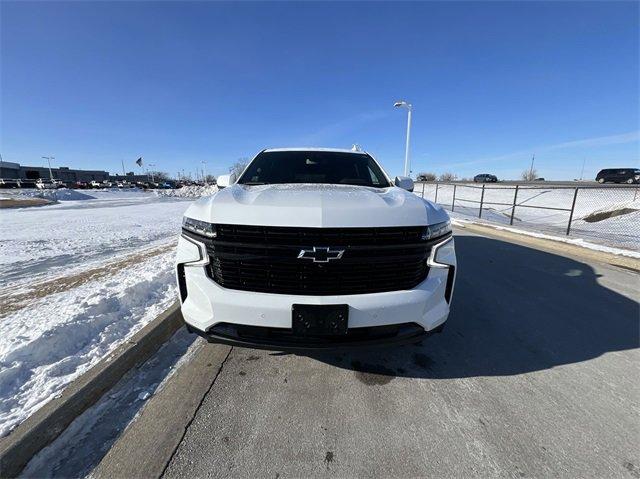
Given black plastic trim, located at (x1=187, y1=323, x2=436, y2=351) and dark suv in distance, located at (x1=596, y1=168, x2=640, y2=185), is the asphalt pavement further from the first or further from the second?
dark suv in distance, located at (x1=596, y1=168, x2=640, y2=185)

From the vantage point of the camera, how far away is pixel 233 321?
205 cm

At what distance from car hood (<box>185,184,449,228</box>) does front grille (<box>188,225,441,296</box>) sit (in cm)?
5

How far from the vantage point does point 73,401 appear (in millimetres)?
1962

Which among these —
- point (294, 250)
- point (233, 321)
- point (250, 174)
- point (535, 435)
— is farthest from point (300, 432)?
point (250, 174)

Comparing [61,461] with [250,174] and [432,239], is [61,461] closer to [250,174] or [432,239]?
[432,239]

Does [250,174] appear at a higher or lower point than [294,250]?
higher

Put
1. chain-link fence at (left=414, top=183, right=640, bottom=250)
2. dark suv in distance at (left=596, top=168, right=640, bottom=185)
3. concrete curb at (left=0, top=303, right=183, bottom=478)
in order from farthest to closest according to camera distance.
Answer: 1. dark suv in distance at (left=596, top=168, right=640, bottom=185)
2. chain-link fence at (left=414, top=183, right=640, bottom=250)
3. concrete curb at (left=0, top=303, right=183, bottom=478)

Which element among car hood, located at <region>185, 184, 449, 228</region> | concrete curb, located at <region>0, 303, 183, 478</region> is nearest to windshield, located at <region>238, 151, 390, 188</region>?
car hood, located at <region>185, 184, 449, 228</region>

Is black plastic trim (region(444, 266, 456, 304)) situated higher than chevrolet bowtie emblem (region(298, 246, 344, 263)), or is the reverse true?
chevrolet bowtie emblem (region(298, 246, 344, 263))

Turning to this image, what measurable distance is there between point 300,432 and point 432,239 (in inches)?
59.8

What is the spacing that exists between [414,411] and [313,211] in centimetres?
147

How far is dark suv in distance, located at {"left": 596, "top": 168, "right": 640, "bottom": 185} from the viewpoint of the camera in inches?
1261

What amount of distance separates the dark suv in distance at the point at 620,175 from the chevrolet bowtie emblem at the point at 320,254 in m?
43.4

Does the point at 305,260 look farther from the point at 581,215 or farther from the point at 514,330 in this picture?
the point at 581,215
